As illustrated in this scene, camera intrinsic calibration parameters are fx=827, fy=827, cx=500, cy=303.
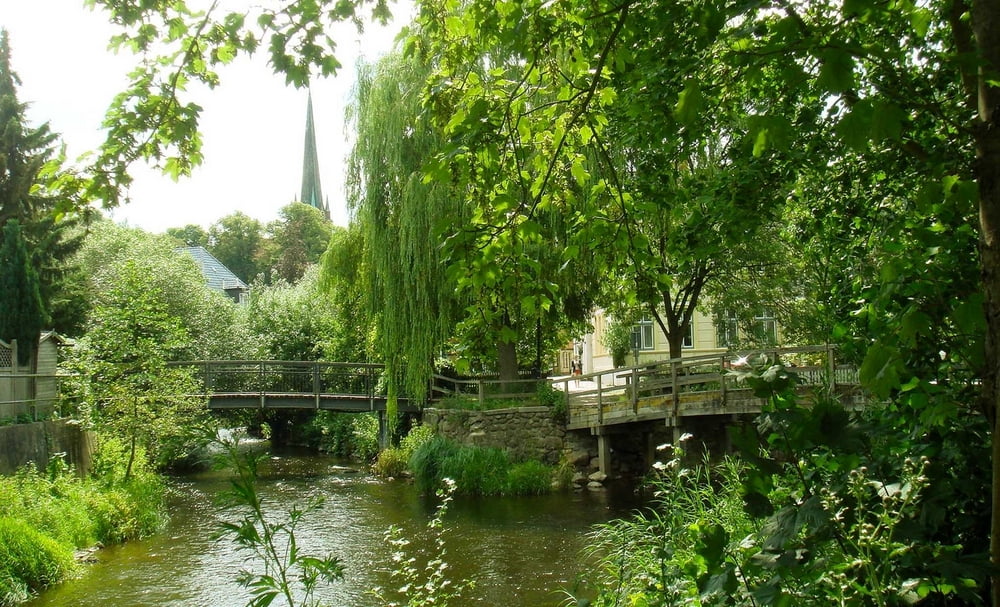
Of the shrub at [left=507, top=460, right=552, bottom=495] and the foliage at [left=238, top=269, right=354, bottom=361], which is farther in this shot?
the foliage at [left=238, top=269, right=354, bottom=361]

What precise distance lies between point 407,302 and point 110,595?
850 centimetres

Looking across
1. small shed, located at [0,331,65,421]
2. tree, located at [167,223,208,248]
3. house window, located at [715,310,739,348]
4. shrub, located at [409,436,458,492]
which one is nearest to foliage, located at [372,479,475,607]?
shrub, located at [409,436,458,492]

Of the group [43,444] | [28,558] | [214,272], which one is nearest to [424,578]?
[28,558]

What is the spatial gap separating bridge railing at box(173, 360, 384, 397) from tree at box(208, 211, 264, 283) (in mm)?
35985

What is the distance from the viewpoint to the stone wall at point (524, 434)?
54.7ft

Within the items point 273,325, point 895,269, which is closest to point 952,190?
point 895,269

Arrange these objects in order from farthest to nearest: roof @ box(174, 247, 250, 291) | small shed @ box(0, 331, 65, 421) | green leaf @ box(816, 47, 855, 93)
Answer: roof @ box(174, 247, 250, 291), small shed @ box(0, 331, 65, 421), green leaf @ box(816, 47, 855, 93)

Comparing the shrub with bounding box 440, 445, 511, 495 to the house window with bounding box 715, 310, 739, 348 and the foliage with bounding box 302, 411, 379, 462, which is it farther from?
the foliage with bounding box 302, 411, 379, 462

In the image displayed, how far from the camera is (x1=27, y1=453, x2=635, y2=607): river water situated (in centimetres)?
896

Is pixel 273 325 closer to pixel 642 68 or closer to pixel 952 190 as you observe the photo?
pixel 642 68

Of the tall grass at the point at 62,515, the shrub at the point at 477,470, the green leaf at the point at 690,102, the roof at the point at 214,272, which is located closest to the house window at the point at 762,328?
the shrub at the point at 477,470

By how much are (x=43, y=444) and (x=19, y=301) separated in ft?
13.4

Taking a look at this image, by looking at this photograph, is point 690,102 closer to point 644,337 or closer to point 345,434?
point 345,434

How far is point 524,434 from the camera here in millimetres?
16891
